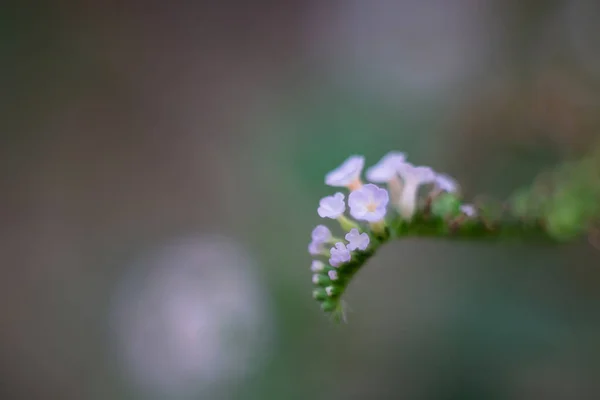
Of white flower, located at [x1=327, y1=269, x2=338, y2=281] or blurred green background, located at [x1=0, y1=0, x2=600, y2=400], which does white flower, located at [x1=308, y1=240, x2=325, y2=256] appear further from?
blurred green background, located at [x1=0, y1=0, x2=600, y2=400]

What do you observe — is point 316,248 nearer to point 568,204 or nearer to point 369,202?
point 369,202

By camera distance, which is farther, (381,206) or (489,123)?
(489,123)

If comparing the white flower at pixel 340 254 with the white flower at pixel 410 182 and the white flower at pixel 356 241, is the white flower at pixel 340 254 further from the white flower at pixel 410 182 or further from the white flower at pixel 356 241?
the white flower at pixel 410 182

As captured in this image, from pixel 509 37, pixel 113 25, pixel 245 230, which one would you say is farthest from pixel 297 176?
pixel 113 25

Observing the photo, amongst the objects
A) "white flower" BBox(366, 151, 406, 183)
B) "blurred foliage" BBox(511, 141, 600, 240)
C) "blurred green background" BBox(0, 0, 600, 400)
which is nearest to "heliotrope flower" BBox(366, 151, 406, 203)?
"white flower" BBox(366, 151, 406, 183)

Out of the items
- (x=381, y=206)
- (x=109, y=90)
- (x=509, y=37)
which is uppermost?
(x=109, y=90)

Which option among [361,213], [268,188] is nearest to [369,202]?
[361,213]

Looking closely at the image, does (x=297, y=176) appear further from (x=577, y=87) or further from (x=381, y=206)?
(x=381, y=206)
